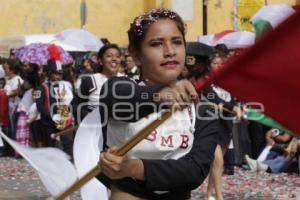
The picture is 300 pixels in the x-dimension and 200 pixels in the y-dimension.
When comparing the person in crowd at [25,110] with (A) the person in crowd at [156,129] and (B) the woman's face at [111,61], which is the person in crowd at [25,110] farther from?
(A) the person in crowd at [156,129]

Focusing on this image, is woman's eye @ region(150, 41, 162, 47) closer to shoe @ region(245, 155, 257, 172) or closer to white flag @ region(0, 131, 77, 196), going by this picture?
white flag @ region(0, 131, 77, 196)

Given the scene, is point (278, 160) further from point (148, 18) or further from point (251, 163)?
point (148, 18)

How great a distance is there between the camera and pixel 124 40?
30328mm

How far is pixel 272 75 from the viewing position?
270cm

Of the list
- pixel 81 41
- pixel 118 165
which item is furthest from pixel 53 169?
pixel 81 41

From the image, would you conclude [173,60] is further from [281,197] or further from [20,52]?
[20,52]

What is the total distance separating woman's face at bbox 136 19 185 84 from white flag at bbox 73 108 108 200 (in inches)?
47.4

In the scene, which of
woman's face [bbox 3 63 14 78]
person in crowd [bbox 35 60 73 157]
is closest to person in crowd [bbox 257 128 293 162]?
person in crowd [bbox 35 60 73 157]

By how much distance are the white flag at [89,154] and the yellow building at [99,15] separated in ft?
77.7

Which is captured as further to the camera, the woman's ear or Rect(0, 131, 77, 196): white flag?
Rect(0, 131, 77, 196): white flag

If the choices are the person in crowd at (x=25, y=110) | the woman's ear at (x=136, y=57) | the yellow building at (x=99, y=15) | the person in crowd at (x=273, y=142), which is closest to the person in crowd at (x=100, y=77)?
the person in crowd at (x=273, y=142)

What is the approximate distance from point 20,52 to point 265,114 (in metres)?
15.8

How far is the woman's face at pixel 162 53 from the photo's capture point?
3.36 metres

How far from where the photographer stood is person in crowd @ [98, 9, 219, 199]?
10.8ft
